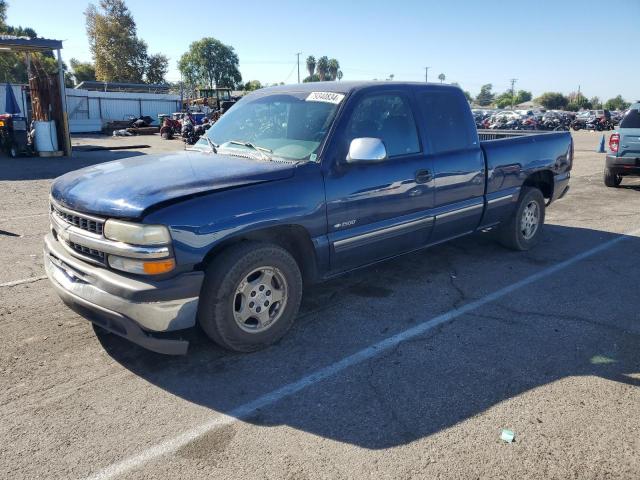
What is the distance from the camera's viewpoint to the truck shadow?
3012 mm

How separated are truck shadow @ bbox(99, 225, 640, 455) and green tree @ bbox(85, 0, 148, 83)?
232ft

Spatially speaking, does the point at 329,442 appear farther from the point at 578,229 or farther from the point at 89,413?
the point at 578,229

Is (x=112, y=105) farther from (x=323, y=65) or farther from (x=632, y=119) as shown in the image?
(x=323, y=65)

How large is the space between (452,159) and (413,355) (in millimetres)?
2184

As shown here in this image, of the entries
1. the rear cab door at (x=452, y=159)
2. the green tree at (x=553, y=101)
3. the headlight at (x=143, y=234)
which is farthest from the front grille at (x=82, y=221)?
the green tree at (x=553, y=101)

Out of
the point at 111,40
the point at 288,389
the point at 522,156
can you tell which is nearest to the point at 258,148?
the point at 288,389

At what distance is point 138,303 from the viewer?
3.07m

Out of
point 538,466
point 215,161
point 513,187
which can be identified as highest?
point 215,161

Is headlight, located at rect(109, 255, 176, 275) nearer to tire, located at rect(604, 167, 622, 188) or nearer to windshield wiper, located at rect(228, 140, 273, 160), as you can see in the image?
windshield wiper, located at rect(228, 140, 273, 160)

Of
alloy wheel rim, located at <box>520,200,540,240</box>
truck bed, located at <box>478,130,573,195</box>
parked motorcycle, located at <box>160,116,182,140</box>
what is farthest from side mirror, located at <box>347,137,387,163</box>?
parked motorcycle, located at <box>160,116,182,140</box>

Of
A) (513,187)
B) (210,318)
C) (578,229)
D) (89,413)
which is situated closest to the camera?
(89,413)

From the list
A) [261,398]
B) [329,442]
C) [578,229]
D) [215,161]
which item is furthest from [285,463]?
[578,229]

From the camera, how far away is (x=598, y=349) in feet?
12.5

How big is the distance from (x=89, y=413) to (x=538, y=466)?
8.15 ft
